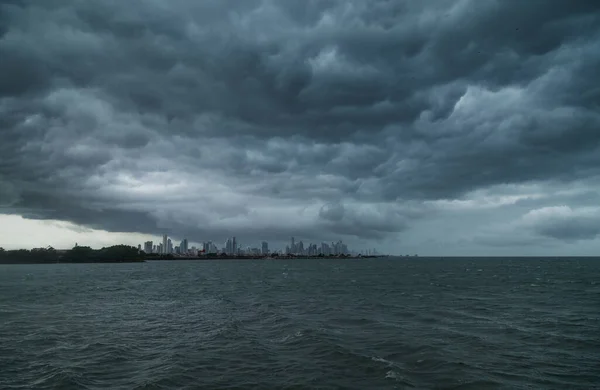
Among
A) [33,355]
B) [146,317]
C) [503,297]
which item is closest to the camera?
[33,355]

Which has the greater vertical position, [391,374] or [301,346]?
[391,374]

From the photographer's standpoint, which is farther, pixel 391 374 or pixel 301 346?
pixel 301 346

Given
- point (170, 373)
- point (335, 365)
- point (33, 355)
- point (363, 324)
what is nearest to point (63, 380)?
point (170, 373)

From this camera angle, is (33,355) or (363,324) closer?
(33,355)

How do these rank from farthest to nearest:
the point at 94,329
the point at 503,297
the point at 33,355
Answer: the point at 503,297, the point at 94,329, the point at 33,355

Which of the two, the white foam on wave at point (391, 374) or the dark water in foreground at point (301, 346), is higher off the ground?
the white foam on wave at point (391, 374)

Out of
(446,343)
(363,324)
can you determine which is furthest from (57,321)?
(446,343)

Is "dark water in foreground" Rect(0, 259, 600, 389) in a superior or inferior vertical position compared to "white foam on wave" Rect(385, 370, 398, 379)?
inferior

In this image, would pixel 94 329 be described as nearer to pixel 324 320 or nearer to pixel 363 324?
pixel 324 320

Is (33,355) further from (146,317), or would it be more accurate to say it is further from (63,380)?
(146,317)
